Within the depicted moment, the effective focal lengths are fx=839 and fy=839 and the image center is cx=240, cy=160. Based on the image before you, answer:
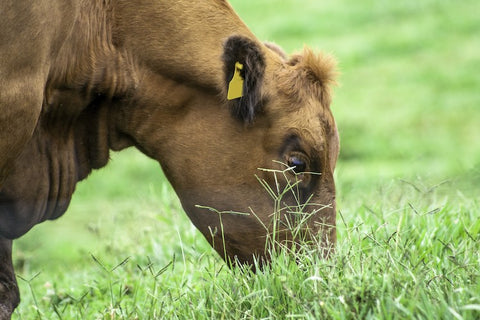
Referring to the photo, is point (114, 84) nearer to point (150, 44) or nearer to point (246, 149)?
point (150, 44)

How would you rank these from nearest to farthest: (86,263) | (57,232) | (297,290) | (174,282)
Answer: (297,290), (174,282), (86,263), (57,232)

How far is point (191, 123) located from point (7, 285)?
126cm

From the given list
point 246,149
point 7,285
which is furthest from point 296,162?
point 7,285

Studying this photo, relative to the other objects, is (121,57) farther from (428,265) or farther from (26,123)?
(428,265)

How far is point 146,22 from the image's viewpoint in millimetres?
4336

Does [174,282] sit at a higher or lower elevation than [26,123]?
lower

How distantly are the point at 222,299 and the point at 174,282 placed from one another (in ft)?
3.74

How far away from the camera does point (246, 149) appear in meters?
Result: 4.37

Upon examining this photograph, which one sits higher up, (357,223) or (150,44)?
(150,44)

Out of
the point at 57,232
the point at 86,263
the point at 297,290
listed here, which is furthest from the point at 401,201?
the point at 57,232

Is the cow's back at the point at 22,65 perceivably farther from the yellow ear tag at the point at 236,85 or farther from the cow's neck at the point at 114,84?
the yellow ear tag at the point at 236,85

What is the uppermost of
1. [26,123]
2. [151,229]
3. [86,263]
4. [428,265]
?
[26,123]

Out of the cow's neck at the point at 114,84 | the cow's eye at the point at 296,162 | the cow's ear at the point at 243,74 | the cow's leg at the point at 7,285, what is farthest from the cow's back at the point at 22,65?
the cow's eye at the point at 296,162

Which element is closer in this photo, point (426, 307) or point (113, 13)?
point (426, 307)
